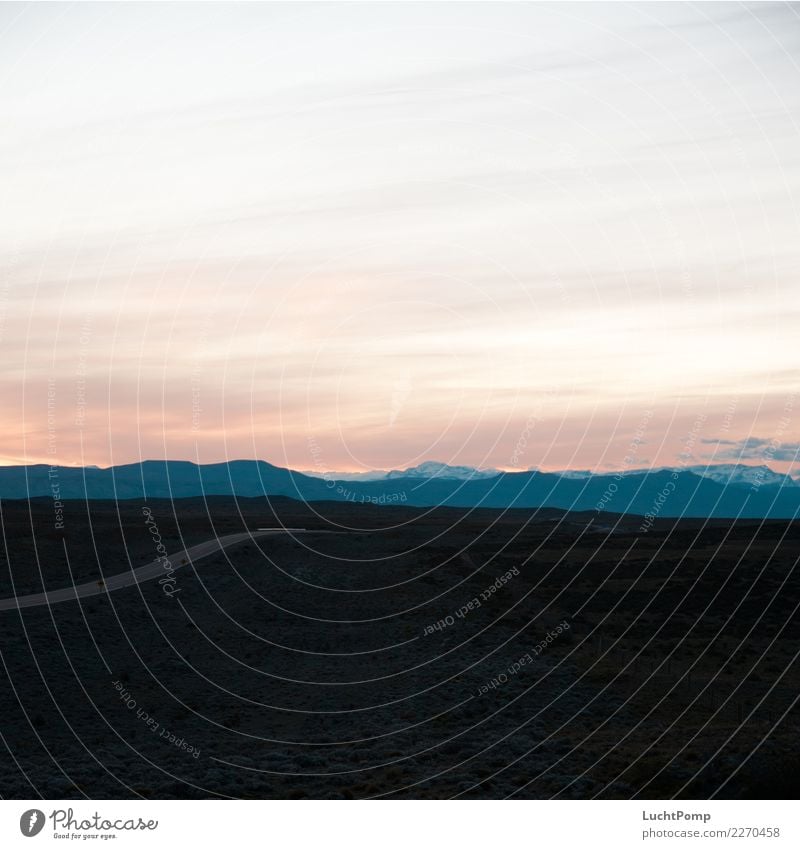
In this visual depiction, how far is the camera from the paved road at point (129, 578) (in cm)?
6531

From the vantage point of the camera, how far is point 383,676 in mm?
55094

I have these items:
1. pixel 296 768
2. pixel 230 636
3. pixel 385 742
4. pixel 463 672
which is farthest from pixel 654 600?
pixel 296 768

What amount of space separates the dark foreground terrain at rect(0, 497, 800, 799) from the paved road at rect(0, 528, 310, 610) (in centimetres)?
139

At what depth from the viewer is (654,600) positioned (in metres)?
82.9

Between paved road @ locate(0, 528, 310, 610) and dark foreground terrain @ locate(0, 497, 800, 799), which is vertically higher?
paved road @ locate(0, 528, 310, 610)

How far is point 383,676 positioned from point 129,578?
2441 cm

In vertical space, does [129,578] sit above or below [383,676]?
above

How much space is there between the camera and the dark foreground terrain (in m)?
39.3

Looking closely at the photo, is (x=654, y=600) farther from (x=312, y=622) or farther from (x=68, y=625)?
(x=68, y=625)

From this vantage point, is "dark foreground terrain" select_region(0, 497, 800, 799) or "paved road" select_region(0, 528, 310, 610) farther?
"paved road" select_region(0, 528, 310, 610)

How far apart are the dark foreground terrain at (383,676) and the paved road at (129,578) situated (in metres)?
1.39

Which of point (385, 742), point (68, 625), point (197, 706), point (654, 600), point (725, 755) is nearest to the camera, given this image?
point (725, 755)

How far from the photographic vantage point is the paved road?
65.3 m

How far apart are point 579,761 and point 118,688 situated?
25.4 metres
